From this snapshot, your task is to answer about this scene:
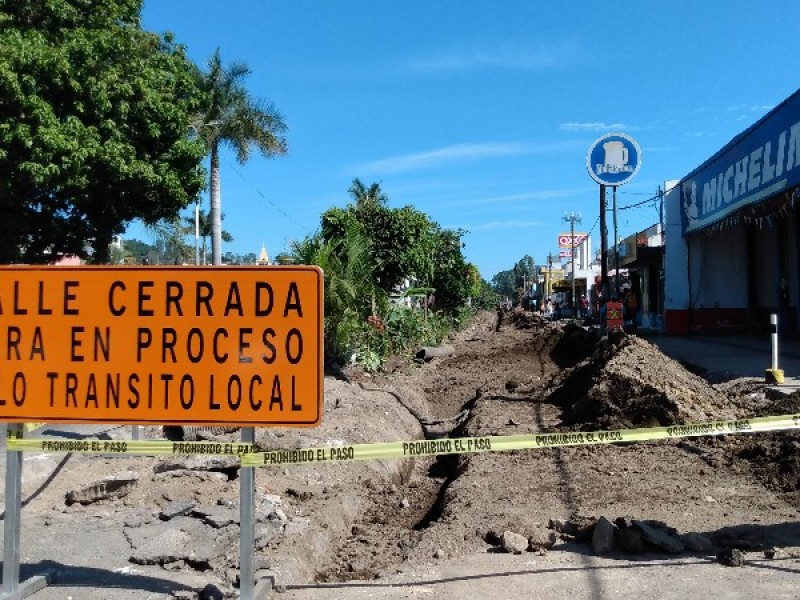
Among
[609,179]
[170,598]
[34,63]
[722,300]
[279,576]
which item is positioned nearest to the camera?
[170,598]

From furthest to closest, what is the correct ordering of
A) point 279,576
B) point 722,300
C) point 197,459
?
point 722,300
point 197,459
point 279,576

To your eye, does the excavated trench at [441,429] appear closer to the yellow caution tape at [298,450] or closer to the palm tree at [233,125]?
the yellow caution tape at [298,450]

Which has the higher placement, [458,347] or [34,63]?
[34,63]

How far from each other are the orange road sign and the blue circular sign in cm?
970

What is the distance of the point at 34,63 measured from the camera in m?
16.6

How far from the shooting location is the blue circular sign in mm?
12906

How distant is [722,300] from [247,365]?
25.0m

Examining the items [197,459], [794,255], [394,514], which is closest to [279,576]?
[197,459]

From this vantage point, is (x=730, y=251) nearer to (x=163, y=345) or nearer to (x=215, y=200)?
(x=215, y=200)

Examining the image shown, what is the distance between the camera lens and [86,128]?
17.4m

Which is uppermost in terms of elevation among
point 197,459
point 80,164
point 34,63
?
point 34,63

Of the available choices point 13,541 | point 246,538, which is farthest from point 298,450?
point 13,541

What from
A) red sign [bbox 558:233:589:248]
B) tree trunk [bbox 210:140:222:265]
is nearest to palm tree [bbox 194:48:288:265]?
tree trunk [bbox 210:140:222:265]

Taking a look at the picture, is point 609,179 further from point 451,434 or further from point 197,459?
point 197,459
